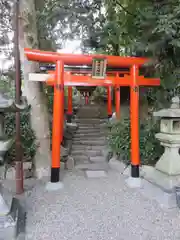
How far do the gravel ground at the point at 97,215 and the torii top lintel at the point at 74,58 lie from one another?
2.63 meters

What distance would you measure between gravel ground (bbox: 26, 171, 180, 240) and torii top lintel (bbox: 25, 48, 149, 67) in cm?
263

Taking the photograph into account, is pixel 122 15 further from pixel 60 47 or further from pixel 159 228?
pixel 159 228

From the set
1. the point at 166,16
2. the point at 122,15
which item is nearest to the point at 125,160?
the point at 166,16

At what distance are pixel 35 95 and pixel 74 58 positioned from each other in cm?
133

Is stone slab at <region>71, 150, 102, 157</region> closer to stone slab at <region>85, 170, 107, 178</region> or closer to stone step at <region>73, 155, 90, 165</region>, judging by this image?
stone step at <region>73, 155, 90, 165</region>

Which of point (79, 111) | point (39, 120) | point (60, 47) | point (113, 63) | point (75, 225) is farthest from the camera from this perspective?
point (79, 111)

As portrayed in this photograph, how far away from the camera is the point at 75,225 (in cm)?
288

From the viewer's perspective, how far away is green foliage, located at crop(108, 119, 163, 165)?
479 cm

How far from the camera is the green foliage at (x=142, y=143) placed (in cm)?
479

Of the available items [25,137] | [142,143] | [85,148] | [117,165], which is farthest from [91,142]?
[25,137]

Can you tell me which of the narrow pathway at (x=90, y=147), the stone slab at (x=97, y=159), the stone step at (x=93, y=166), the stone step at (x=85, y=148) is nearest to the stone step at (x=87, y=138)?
the narrow pathway at (x=90, y=147)

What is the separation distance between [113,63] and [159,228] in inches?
124

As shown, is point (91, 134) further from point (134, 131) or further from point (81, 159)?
point (134, 131)

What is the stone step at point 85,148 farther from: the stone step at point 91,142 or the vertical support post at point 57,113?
the vertical support post at point 57,113
